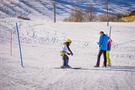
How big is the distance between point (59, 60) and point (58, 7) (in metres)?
54.6

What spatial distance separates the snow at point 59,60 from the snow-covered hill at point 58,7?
90.2ft

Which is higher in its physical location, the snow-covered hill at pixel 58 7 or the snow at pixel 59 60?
the snow-covered hill at pixel 58 7

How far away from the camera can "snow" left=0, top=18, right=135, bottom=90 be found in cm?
1384

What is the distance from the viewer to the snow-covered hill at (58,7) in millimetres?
66625

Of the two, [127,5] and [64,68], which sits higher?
[127,5]

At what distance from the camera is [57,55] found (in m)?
23.0

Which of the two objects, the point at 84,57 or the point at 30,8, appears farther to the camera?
the point at 30,8

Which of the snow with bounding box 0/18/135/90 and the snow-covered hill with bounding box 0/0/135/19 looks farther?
the snow-covered hill with bounding box 0/0/135/19

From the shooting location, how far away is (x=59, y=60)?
20.7 metres

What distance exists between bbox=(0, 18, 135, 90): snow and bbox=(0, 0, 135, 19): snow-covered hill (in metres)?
27.5

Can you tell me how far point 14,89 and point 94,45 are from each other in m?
17.0

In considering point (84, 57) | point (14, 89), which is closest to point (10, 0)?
point (84, 57)

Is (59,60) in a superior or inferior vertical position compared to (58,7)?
inferior

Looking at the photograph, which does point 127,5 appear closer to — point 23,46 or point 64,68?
Answer: point 23,46
